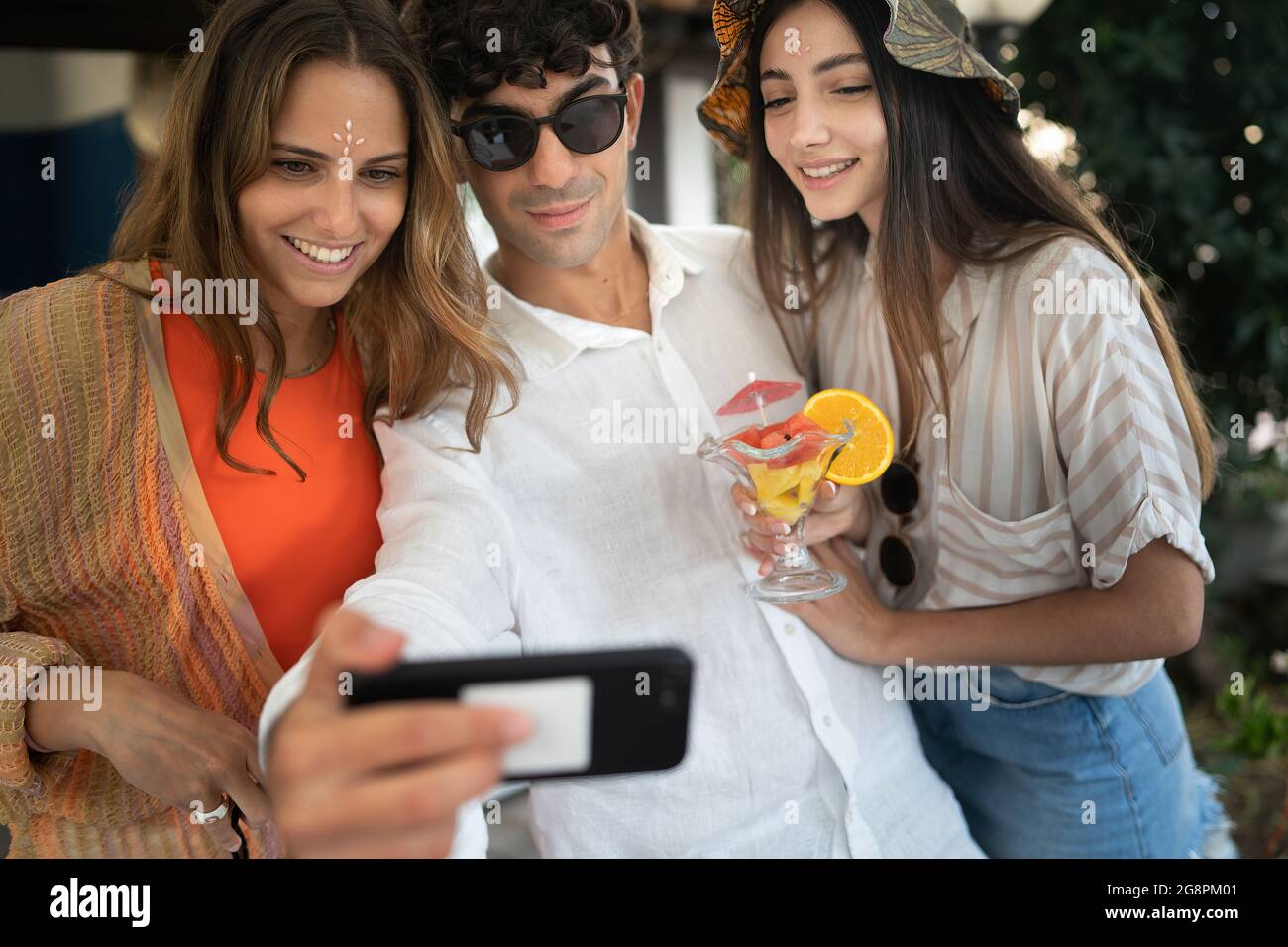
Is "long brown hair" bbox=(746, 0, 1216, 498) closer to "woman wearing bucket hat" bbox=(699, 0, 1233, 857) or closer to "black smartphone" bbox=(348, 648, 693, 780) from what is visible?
"woman wearing bucket hat" bbox=(699, 0, 1233, 857)

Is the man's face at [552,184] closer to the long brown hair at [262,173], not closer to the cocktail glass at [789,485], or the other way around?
the long brown hair at [262,173]

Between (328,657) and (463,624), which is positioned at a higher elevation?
(328,657)

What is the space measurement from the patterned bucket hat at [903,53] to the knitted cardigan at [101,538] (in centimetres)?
107

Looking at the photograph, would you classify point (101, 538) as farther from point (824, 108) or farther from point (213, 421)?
point (824, 108)

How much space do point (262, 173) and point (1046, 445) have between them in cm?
130

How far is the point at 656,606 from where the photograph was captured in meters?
1.68

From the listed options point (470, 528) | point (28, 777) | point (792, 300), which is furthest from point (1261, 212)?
point (28, 777)

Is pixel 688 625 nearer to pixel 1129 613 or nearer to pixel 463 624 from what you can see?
pixel 463 624

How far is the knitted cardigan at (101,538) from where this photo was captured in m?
1.40

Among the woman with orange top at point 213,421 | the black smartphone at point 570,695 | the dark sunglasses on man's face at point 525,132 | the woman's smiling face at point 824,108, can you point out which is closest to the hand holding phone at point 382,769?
the black smartphone at point 570,695

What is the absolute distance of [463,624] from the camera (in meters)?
1.31

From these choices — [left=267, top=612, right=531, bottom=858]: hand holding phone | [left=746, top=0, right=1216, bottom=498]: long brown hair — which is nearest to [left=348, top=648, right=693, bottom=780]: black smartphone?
[left=267, top=612, right=531, bottom=858]: hand holding phone

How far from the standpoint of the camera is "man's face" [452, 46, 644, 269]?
167 centimetres

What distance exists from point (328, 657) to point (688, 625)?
92 centimetres
